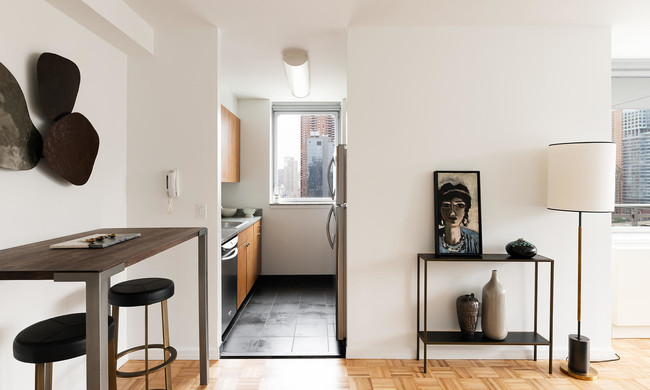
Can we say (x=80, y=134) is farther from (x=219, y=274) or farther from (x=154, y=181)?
(x=219, y=274)

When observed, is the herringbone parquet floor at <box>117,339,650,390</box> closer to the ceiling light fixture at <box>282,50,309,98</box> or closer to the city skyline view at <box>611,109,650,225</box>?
the city skyline view at <box>611,109,650,225</box>

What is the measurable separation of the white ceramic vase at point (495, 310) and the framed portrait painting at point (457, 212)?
0.25 metres

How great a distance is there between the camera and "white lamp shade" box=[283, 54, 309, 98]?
3.38 metres

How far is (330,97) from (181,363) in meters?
3.55

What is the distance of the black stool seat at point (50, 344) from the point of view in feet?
4.38

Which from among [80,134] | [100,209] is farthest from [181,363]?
[80,134]

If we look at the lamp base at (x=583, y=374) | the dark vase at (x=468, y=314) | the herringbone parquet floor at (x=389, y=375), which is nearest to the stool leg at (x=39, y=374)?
the herringbone parquet floor at (x=389, y=375)

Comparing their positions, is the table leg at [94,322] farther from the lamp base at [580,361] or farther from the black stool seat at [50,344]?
the lamp base at [580,361]

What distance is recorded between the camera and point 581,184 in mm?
2465

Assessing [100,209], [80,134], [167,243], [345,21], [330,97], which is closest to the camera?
[167,243]

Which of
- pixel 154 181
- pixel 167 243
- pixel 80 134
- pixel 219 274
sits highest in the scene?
pixel 80 134

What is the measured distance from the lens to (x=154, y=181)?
2846 millimetres

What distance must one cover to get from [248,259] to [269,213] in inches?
43.6

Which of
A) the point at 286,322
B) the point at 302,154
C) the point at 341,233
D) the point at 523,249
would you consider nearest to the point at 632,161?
the point at 523,249
